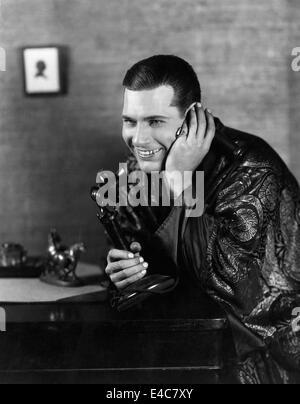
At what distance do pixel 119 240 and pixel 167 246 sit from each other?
135 mm

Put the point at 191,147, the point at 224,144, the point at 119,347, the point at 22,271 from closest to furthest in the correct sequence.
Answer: the point at 119,347
the point at 191,147
the point at 224,144
the point at 22,271

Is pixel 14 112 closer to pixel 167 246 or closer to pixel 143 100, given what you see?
pixel 143 100

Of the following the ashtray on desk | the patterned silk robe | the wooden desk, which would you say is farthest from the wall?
the wooden desk

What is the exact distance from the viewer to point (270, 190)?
170cm

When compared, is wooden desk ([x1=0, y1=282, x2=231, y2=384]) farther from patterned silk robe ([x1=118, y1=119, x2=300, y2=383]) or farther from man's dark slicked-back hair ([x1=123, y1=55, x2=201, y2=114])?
man's dark slicked-back hair ([x1=123, y1=55, x2=201, y2=114])

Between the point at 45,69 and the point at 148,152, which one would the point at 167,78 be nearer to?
the point at 148,152

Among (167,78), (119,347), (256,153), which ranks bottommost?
(119,347)

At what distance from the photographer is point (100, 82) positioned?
2.39 metres

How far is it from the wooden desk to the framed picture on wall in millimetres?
1177

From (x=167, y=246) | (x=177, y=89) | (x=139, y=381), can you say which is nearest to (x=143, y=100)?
(x=177, y=89)

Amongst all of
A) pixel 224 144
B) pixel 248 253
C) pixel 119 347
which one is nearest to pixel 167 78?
pixel 224 144

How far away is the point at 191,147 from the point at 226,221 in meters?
0.23

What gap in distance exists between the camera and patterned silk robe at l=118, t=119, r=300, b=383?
5.14 feet
